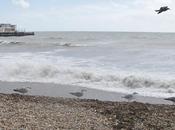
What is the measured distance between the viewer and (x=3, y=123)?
9250mm

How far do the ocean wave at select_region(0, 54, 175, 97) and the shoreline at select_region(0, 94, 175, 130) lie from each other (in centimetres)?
396

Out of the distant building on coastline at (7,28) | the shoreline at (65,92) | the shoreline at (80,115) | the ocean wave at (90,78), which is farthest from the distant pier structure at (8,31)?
the shoreline at (80,115)

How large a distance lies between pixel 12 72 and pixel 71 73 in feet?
10.3

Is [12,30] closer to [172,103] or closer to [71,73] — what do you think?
[71,73]

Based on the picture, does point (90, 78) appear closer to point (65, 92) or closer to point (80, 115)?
point (65, 92)

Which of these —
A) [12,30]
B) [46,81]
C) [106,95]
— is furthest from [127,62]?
[12,30]

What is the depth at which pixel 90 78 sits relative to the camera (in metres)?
19.5

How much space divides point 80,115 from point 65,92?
18.4 feet

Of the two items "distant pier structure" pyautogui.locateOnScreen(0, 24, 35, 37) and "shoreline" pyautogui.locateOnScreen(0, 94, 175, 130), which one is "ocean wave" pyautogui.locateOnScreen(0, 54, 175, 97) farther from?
"distant pier structure" pyautogui.locateOnScreen(0, 24, 35, 37)

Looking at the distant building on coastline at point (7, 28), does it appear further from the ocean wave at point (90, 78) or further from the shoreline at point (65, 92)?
the shoreline at point (65, 92)

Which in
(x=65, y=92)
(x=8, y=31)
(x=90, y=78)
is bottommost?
(x=8, y=31)

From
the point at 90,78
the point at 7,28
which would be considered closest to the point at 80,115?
the point at 90,78

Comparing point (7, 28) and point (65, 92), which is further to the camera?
point (7, 28)

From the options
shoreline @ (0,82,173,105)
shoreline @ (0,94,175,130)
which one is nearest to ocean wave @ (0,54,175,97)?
shoreline @ (0,82,173,105)
